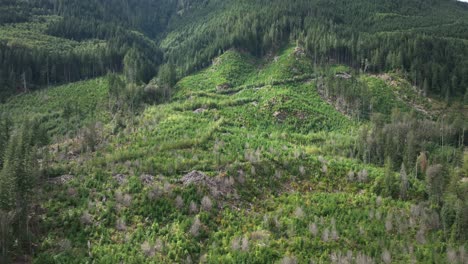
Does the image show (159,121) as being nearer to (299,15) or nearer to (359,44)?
(359,44)

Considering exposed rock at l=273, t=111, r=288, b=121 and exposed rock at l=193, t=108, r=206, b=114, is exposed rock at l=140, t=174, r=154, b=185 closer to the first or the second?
exposed rock at l=193, t=108, r=206, b=114

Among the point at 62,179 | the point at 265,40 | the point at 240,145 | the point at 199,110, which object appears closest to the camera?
the point at 62,179

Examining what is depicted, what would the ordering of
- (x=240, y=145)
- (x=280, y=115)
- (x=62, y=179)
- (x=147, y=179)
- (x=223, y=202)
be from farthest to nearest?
(x=280, y=115), (x=240, y=145), (x=62, y=179), (x=147, y=179), (x=223, y=202)

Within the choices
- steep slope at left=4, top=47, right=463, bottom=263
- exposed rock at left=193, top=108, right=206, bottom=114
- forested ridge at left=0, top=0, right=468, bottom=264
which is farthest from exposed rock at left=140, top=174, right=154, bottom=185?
exposed rock at left=193, top=108, right=206, bottom=114

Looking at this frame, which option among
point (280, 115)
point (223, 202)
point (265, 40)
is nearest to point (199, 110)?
point (280, 115)

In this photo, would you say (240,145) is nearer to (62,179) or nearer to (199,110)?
(199,110)

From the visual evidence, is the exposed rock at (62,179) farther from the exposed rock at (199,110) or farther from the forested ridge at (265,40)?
the forested ridge at (265,40)

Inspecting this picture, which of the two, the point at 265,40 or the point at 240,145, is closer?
the point at 240,145

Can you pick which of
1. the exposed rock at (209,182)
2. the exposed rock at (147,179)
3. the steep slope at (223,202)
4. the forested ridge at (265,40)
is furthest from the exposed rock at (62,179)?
the forested ridge at (265,40)

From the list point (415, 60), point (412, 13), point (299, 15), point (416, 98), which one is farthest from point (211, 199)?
point (412, 13)
